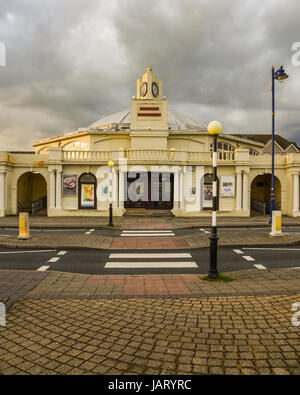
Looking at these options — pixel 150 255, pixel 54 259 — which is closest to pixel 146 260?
pixel 150 255

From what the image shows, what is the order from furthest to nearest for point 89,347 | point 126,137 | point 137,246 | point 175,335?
point 126,137 < point 137,246 < point 175,335 < point 89,347

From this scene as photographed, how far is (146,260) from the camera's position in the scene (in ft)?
28.5

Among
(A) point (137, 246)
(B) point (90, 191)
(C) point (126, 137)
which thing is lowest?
(A) point (137, 246)

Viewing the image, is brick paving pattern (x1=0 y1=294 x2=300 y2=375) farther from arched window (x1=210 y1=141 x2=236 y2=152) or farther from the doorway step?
arched window (x1=210 y1=141 x2=236 y2=152)

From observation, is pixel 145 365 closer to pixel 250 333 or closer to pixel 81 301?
pixel 250 333

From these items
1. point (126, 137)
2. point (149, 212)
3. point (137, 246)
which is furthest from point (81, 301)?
point (126, 137)

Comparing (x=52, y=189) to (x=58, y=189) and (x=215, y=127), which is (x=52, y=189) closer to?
(x=58, y=189)

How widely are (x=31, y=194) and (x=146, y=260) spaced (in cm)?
2232

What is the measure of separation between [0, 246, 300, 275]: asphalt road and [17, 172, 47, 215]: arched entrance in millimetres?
15439

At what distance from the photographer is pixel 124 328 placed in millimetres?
4070

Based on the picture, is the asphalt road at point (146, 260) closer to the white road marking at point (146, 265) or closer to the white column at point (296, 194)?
the white road marking at point (146, 265)

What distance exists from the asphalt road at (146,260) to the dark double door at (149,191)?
12.9m

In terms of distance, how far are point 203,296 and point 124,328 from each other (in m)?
2.00

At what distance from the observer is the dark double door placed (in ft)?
75.6
